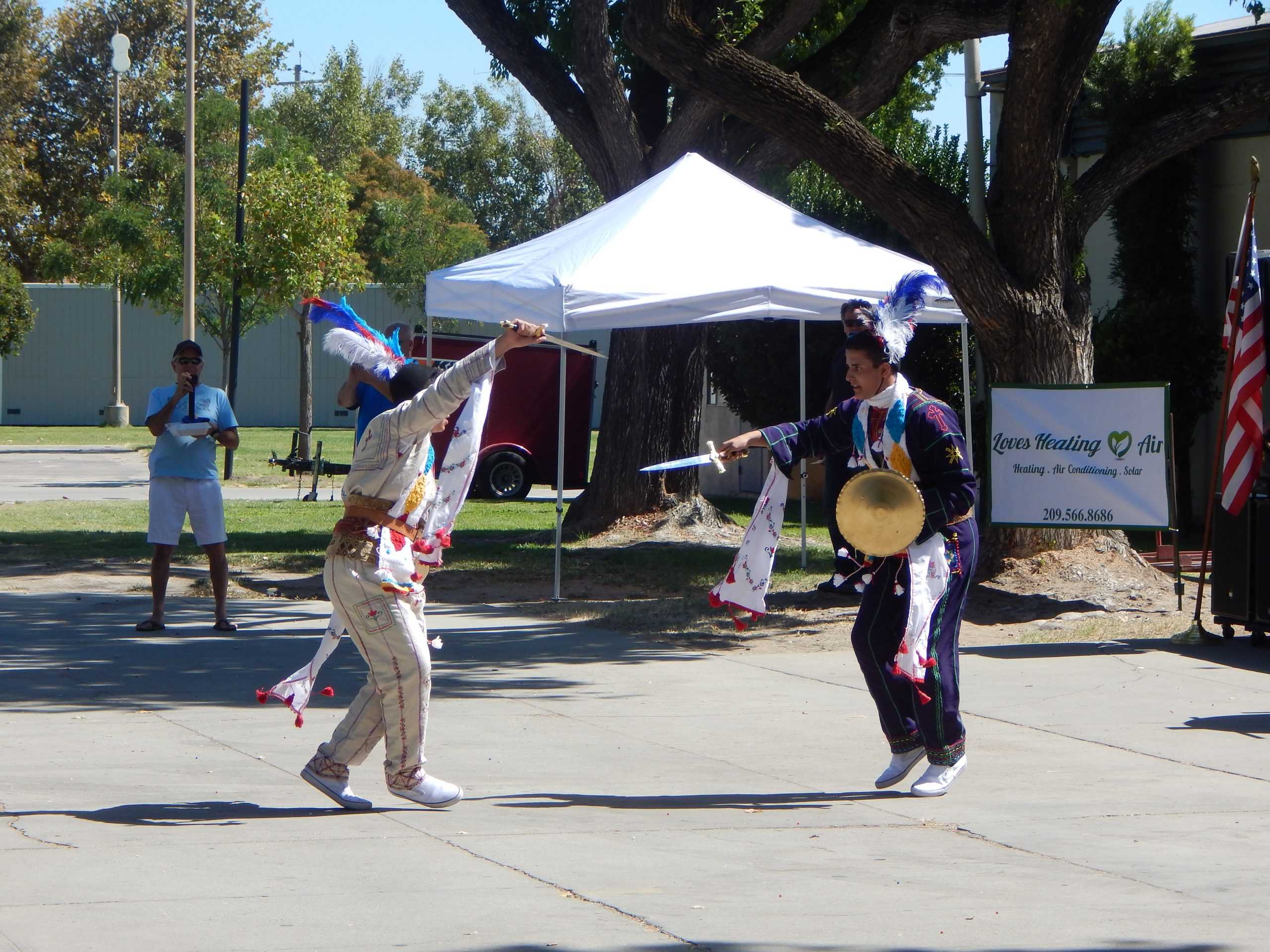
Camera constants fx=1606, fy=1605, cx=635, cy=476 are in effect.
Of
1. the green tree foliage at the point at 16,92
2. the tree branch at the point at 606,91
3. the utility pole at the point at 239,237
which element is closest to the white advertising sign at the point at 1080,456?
the tree branch at the point at 606,91

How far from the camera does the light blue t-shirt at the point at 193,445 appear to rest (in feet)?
33.0

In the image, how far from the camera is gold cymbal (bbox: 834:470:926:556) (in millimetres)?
6137

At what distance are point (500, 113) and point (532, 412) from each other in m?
43.6

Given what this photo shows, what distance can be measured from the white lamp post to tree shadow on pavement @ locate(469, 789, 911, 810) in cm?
3455

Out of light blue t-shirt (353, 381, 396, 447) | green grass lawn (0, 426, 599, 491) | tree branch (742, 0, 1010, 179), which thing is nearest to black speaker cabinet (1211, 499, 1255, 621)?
tree branch (742, 0, 1010, 179)

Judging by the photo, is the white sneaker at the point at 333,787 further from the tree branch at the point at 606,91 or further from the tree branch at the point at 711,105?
the tree branch at the point at 606,91

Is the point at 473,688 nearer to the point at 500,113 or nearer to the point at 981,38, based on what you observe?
the point at 981,38

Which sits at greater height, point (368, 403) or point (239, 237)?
point (239, 237)

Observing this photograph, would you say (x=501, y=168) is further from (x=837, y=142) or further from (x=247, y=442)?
(x=837, y=142)

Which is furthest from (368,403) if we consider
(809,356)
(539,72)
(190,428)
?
(809,356)

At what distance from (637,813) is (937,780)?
1.23 m

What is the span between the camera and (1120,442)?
35.9 feet

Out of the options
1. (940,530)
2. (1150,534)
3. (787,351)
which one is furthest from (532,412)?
(940,530)

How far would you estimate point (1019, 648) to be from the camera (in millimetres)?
10133
